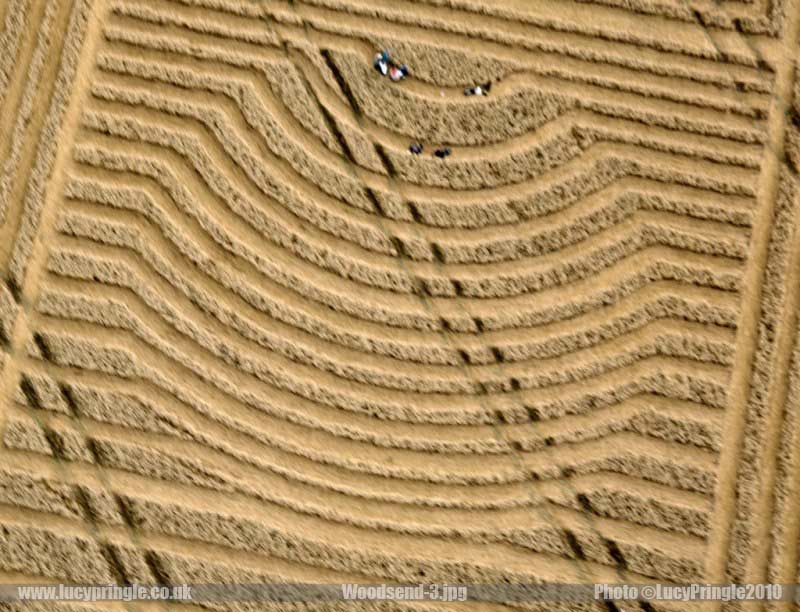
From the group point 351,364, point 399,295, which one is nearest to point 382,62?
point 399,295

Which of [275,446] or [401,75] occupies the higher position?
[401,75]

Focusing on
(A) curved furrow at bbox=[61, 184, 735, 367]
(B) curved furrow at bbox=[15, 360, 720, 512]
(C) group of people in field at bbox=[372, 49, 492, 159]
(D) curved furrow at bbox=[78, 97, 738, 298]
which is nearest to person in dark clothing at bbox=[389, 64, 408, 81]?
(C) group of people in field at bbox=[372, 49, 492, 159]

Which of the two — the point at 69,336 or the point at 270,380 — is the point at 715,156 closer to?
the point at 270,380

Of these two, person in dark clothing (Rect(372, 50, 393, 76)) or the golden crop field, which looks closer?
the golden crop field

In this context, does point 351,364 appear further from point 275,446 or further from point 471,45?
point 471,45

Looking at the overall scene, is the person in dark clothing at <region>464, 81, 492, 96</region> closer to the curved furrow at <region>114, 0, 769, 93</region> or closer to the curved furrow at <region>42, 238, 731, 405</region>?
the curved furrow at <region>114, 0, 769, 93</region>
